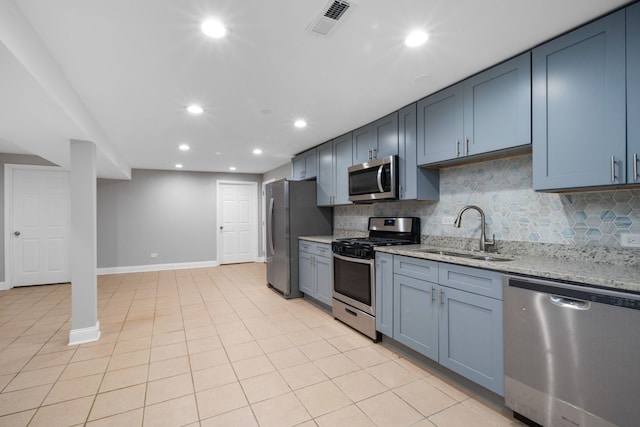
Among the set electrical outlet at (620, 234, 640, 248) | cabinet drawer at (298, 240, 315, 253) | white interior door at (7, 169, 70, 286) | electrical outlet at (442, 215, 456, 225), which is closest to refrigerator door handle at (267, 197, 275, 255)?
cabinet drawer at (298, 240, 315, 253)

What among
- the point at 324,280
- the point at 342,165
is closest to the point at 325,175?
the point at 342,165

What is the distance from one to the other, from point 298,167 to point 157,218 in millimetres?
3741

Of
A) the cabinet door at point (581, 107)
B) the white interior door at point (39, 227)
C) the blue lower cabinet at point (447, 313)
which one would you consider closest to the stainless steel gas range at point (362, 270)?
the blue lower cabinet at point (447, 313)

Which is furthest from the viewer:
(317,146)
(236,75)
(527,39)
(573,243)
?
(317,146)

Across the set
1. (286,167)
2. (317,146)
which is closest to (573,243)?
(317,146)

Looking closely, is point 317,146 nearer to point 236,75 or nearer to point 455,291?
point 236,75

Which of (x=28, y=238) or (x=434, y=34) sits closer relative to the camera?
(x=434, y=34)

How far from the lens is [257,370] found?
2.41 m

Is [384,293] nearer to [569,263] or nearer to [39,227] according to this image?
[569,263]

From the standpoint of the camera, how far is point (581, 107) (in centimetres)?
176

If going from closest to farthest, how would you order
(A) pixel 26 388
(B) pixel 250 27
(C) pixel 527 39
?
(B) pixel 250 27 → (C) pixel 527 39 → (A) pixel 26 388

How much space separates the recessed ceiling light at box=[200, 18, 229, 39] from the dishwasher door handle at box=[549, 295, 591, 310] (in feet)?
7.90

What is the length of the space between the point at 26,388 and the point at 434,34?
3802mm

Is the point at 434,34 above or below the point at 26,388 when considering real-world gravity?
above
